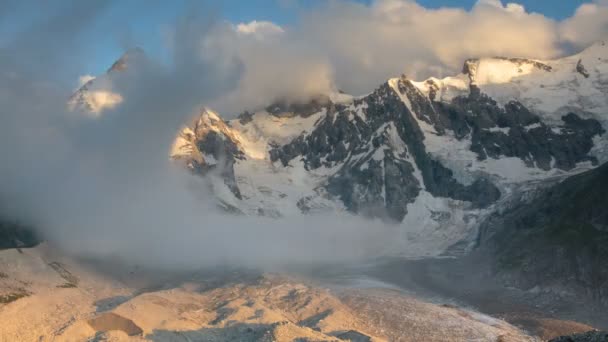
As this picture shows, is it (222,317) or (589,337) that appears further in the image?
(222,317)

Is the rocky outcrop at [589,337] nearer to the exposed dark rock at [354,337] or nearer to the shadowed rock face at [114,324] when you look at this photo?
the exposed dark rock at [354,337]

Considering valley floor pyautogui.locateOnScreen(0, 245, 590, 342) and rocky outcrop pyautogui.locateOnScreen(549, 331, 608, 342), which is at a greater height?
rocky outcrop pyautogui.locateOnScreen(549, 331, 608, 342)

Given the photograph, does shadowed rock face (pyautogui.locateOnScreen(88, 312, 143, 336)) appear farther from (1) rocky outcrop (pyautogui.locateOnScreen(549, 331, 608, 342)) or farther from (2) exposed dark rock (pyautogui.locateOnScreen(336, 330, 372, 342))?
(1) rocky outcrop (pyautogui.locateOnScreen(549, 331, 608, 342))

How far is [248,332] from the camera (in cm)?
12912

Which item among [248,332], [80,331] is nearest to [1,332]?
[80,331]

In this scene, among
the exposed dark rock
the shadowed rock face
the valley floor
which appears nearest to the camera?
the exposed dark rock

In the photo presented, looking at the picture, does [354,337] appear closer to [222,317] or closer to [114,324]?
[222,317]

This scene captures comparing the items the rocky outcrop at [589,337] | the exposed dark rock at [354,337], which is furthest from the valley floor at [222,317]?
the rocky outcrop at [589,337]

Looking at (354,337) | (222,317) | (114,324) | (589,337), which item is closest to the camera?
(589,337)

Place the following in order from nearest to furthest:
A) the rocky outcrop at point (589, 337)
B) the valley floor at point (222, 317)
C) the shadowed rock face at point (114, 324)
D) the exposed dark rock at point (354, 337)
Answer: the rocky outcrop at point (589, 337), the exposed dark rock at point (354, 337), the valley floor at point (222, 317), the shadowed rock face at point (114, 324)

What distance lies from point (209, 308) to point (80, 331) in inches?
1844

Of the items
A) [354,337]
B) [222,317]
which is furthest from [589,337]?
[222,317]

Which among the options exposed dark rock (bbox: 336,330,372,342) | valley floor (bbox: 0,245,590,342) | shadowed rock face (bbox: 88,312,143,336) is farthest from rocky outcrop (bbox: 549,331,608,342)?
shadowed rock face (bbox: 88,312,143,336)

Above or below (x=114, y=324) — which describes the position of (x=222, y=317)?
above
